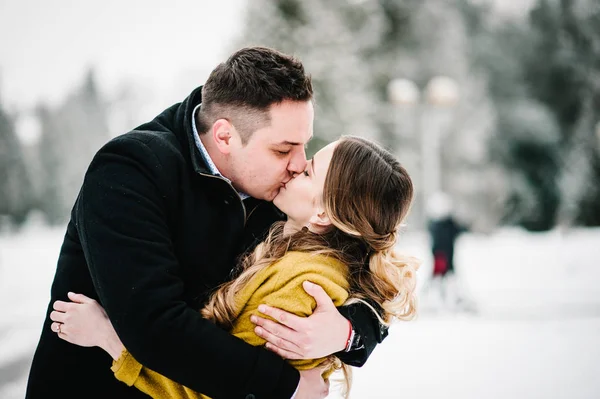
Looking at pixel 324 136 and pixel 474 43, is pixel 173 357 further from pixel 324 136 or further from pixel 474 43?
pixel 474 43

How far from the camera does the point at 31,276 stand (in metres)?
12.5

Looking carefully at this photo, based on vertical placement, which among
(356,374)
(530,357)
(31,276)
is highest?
(530,357)

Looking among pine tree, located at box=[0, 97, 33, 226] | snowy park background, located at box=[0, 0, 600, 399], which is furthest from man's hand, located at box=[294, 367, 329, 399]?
pine tree, located at box=[0, 97, 33, 226]

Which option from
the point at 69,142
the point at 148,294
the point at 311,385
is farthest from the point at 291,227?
the point at 69,142

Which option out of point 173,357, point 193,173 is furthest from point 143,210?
point 173,357

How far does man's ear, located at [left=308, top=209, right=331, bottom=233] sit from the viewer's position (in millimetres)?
2207

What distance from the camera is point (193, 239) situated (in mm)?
1854

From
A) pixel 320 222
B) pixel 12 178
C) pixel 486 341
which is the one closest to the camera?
pixel 320 222

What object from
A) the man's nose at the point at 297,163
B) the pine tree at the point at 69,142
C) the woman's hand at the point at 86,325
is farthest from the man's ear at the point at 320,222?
the pine tree at the point at 69,142

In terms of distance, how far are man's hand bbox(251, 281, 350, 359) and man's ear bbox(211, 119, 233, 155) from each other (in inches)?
26.0

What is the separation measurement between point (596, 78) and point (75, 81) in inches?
1069

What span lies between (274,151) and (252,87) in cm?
27

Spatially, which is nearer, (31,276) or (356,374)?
(356,374)

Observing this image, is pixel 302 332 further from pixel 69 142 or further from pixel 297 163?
pixel 69 142
